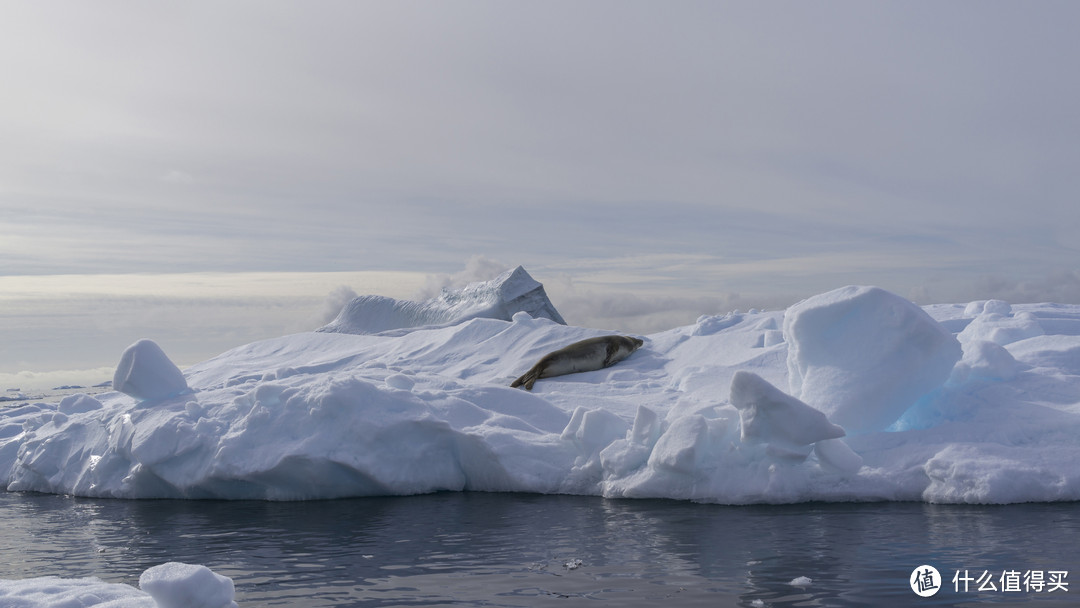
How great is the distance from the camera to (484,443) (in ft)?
40.5

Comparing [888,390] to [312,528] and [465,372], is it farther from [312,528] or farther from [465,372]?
[465,372]

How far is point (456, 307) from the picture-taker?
27.6 meters

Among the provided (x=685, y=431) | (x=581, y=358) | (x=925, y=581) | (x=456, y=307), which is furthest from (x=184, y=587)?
(x=456, y=307)

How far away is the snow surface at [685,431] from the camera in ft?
35.0

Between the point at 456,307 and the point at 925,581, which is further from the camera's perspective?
the point at 456,307

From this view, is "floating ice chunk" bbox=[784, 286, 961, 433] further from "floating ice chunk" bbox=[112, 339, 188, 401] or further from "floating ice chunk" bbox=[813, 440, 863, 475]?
"floating ice chunk" bbox=[112, 339, 188, 401]

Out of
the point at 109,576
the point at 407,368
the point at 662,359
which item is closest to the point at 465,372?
the point at 407,368

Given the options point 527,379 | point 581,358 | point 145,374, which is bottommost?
point 527,379

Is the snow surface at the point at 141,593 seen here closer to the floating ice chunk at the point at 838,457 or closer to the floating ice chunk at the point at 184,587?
the floating ice chunk at the point at 184,587

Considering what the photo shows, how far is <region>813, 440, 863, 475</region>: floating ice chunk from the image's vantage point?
10.7 m

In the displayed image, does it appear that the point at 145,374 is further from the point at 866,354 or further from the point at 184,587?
the point at 866,354

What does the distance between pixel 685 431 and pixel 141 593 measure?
22.0 ft

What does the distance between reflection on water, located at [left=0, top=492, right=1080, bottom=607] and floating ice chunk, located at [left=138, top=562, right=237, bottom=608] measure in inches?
42.9

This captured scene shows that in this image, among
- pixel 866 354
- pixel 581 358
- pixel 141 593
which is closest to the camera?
pixel 141 593
